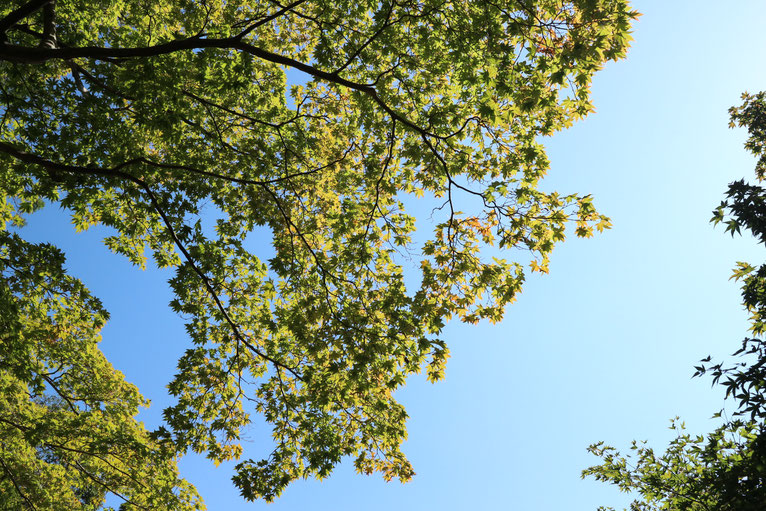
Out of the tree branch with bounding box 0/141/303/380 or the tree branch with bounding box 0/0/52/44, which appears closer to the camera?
the tree branch with bounding box 0/0/52/44

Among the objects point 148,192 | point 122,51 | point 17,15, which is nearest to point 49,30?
point 17,15

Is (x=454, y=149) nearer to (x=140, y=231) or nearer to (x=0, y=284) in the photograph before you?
(x=140, y=231)

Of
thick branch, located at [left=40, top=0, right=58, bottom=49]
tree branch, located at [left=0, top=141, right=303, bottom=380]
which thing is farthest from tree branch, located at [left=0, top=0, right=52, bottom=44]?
tree branch, located at [left=0, top=141, right=303, bottom=380]

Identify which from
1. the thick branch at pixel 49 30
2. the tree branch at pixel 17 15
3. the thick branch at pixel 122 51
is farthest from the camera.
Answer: the thick branch at pixel 49 30

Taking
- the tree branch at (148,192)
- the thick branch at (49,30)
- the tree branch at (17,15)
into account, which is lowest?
the tree branch at (148,192)

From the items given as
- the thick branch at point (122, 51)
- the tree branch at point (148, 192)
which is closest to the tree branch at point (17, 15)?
the thick branch at point (122, 51)

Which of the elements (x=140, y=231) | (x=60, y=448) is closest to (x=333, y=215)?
(x=140, y=231)

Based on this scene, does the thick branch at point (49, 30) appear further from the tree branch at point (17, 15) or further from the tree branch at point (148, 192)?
the tree branch at point (148, 192)

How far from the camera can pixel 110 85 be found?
9938mm

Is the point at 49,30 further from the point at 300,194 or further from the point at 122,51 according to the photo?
the point at 300,194

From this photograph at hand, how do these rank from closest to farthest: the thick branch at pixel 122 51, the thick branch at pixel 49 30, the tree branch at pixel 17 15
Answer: the thick branch at pixel 122 51 → the tree branch at pixel 17 15 → the thick branch at pixel 49 30

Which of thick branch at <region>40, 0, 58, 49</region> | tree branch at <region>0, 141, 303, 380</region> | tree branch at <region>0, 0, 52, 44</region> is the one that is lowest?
tree branch at <region>0, 141, 303, 380</region>

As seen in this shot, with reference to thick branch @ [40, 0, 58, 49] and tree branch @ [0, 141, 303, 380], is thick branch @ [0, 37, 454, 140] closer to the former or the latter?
thick branch @ [40, 0, 58, 49]

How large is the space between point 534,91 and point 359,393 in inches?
229
